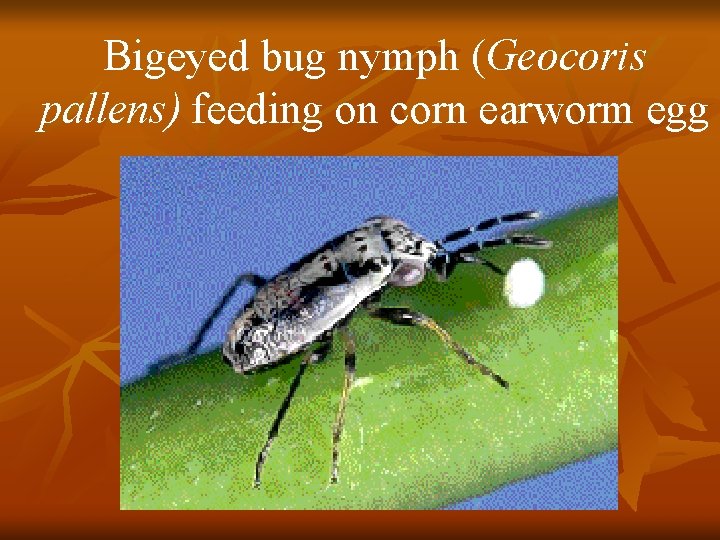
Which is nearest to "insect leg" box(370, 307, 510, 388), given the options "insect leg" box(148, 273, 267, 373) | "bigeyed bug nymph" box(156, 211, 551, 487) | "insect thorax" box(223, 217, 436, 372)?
"bigeyed bug nymph" box(156, 211, 551, 487)

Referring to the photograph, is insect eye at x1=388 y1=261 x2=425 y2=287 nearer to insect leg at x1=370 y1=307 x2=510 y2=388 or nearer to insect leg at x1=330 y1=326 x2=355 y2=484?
insect leg at x1=370 y1=307 x2=510 y2=388

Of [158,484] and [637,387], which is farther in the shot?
[637,387]

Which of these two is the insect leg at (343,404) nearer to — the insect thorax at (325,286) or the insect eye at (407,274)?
the insect thorax at (325,286)

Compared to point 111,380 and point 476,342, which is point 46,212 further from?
point 476,342

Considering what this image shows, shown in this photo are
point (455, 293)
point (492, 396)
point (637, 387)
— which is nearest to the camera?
point (492, 396)

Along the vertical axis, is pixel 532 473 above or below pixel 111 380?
below

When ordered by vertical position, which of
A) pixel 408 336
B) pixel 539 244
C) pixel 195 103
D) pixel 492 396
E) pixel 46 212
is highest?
pixel 195 103

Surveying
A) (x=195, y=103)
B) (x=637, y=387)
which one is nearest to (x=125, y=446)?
(x=195, y=103)
